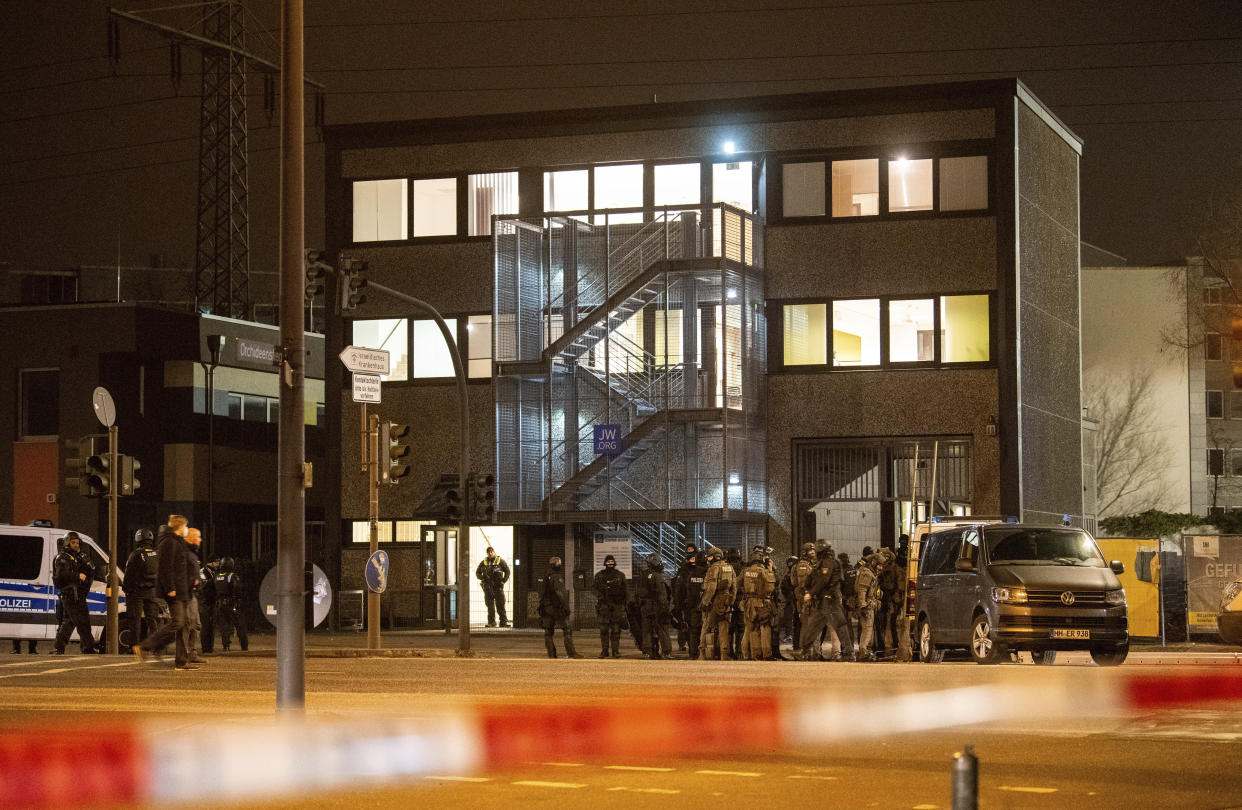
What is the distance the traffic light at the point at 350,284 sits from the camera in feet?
86.6

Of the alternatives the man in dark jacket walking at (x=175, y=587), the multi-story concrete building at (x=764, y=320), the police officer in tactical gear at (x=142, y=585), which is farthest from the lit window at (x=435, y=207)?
the man in dark jacket walking at (x=175, y=587)

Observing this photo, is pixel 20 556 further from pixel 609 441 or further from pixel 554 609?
pixel 609 441

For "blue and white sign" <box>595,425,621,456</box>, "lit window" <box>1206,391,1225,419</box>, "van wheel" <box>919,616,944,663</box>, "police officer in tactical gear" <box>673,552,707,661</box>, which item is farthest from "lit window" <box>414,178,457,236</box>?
"lit window" <box>1206,391,1225,419</box>

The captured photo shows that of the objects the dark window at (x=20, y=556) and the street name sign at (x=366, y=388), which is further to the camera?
the dark window at (x=20, y=556)

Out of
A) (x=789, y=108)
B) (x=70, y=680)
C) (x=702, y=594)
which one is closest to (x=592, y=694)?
(x=70, y=680)

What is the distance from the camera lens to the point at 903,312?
3634 centimetres

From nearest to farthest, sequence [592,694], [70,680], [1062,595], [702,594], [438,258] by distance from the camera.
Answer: [592,694], [70,680], [1062,595], [702,594], [438,258]

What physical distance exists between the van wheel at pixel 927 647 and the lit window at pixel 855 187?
1419 cm

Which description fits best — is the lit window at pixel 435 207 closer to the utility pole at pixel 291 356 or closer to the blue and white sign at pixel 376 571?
the blue and white sign at pixel 376 571

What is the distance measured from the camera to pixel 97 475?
2583cm

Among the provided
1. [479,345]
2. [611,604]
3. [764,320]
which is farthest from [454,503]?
[479,345]

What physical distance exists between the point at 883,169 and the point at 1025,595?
16.4 m

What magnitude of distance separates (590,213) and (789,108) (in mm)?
4694

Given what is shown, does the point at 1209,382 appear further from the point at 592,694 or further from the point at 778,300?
the point at 592,694
